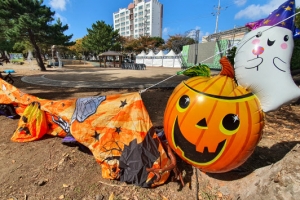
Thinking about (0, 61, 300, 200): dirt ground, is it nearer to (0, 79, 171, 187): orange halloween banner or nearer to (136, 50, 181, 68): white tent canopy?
(0, 79, 171, 187): orange halloween banner

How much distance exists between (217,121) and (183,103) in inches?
14.8

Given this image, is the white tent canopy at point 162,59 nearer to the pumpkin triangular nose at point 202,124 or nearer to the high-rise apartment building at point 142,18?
the pumpkin triangular nose at point 202,124

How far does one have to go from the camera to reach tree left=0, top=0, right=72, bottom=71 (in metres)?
13.8

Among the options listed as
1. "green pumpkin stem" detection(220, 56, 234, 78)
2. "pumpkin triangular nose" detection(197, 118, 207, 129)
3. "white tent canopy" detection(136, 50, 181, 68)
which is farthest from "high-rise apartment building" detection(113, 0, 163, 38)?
"pumpkin triangular nose" detection(197, 118, 207, 129)

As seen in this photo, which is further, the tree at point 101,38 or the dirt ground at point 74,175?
the tree at point 101,38

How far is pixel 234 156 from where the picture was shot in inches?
66.3

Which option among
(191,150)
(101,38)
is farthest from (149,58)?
(191,150)

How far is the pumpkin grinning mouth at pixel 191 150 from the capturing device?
1.73m

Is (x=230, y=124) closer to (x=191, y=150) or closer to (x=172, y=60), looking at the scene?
(x=191, y=150)

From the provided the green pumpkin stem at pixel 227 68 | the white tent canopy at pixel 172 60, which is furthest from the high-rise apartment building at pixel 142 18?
the green pumpkin stem at pixel 227 68

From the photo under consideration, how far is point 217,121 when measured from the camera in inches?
63.8

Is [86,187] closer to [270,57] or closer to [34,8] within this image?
[270,57]

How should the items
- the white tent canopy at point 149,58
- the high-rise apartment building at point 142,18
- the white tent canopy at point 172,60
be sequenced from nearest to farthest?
the white tent canopy at point 172,60
the white tent canopy at point 149,58
the high-rise apartment building at point 142,18

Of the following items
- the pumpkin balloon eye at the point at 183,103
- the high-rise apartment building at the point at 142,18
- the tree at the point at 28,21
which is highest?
the high-rise apartment building at the point at 142,18
